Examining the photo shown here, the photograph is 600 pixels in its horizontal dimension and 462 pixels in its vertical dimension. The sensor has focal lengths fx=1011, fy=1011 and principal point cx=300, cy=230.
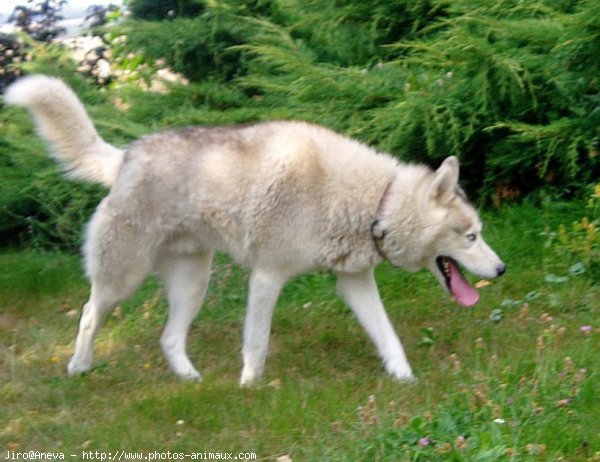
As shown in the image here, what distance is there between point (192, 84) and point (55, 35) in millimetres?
2142

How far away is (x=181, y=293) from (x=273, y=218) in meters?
0.82

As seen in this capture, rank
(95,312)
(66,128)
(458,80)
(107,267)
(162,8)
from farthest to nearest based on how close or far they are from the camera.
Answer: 1. (162,8)
2. (458,80)
3. (66,128)
4. (95,312)
5. (107,267)

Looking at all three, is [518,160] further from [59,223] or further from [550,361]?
[59,223]

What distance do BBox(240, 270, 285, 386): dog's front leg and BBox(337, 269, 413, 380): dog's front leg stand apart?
1.33 feet

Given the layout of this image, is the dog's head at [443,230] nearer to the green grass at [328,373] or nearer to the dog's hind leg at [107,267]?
the green grass at [328,373]

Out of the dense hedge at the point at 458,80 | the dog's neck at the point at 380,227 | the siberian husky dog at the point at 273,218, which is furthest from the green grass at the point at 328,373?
the dog's neck at the point at 380,227

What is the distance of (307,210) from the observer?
5.21 meters

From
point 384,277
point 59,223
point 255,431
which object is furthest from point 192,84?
point 255,431

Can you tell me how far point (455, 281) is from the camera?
5.42m

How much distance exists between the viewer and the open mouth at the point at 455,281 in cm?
539

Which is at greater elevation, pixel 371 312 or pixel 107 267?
pixel 107 267

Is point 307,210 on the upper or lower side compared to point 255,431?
upper

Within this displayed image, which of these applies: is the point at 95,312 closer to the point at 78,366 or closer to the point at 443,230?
the point at 78,366

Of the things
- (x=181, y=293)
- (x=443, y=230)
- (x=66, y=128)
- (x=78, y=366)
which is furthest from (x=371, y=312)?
(x=66, y=128)
